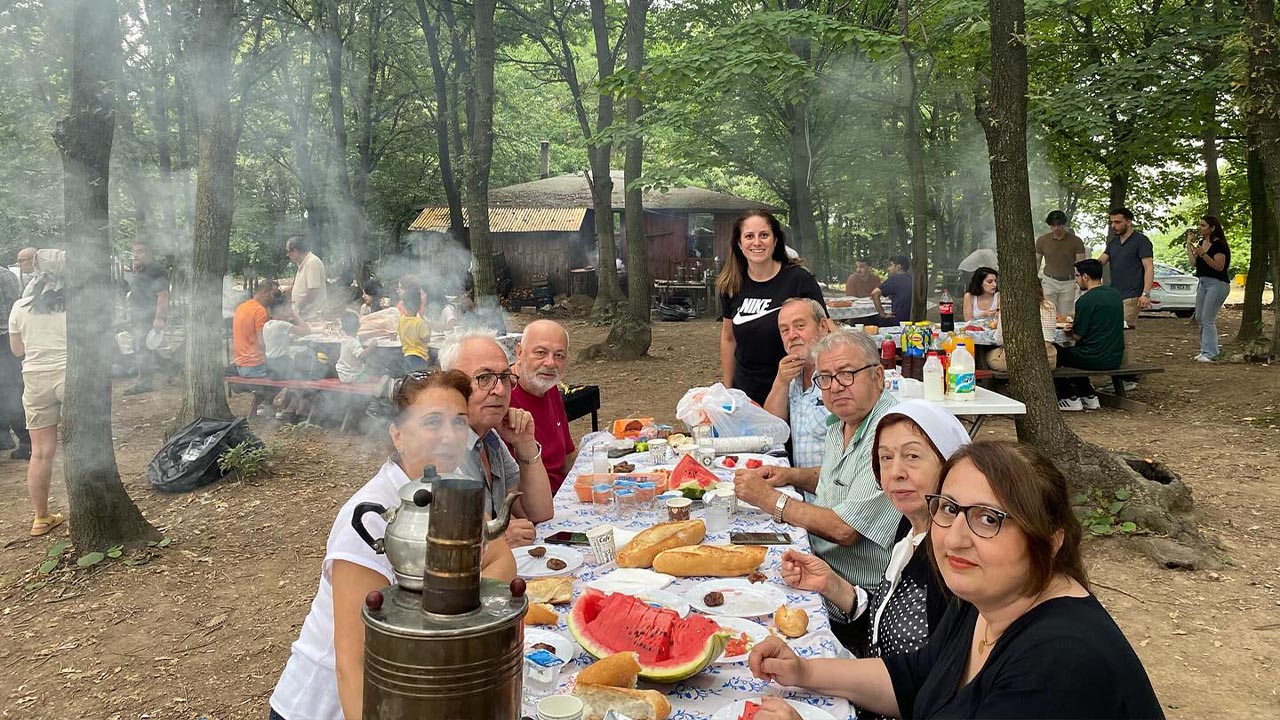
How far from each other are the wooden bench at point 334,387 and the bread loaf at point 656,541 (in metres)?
7.34

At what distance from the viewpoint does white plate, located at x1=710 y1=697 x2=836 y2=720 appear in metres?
2.01

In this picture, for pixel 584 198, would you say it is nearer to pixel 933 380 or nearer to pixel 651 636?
pixel 933 380

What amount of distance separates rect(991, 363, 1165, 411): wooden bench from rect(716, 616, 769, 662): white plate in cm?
754

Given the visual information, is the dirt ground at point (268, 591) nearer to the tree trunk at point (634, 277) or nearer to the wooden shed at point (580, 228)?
the tree trunk at point (634, 277)

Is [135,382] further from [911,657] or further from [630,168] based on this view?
[911,657]

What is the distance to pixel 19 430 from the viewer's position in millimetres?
9680

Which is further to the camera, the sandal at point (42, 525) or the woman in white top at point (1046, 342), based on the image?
the woman in white top at point (1046, 342)

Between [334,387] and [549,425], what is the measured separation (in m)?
6.09

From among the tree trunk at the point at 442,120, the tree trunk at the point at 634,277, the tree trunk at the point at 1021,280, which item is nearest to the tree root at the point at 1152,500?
the tree trunk at the point at 1021,280

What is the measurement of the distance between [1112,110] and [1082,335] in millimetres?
6582

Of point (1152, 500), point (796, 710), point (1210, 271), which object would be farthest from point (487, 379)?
point (1210, 271)

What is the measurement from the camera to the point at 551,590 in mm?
2713

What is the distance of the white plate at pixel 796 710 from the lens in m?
Result: 2.01

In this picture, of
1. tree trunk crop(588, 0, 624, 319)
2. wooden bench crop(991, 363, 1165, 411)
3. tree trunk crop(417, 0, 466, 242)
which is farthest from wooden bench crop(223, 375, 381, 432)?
tree trunk crop(417, 0, 466, 242)
